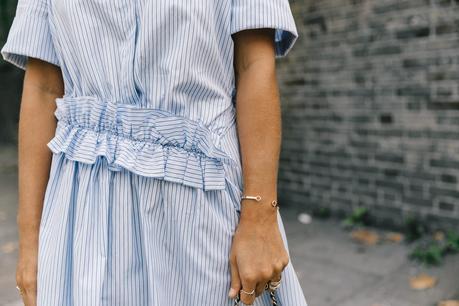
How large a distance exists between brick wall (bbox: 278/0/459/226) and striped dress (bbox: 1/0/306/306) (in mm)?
3044

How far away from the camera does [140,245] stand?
3.81 ft

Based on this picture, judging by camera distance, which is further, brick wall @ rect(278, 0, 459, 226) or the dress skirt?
brick wall @ rect(278, 0, 459, 226)

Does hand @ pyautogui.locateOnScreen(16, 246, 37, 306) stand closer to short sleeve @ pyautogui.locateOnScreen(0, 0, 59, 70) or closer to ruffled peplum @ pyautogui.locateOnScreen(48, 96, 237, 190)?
ruffled peplum @ pyautogui.locateOnScreen(48, 96, 237, 190)

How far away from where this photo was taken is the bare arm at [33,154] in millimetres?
1288

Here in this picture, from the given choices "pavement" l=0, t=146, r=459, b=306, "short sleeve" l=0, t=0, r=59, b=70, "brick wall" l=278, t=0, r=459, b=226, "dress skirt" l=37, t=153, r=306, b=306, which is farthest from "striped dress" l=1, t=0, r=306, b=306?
"brick wall" l=278, t=0, r=459, b=226

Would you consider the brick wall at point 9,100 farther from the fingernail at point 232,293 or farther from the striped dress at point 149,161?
the fingernail at point 232,293

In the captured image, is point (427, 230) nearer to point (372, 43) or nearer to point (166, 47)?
point (372, 43)

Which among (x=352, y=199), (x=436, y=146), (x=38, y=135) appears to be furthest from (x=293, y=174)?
(x=38, y=135)

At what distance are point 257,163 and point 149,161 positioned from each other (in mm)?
240

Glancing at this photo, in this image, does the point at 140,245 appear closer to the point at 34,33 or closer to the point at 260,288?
the point at 260,288

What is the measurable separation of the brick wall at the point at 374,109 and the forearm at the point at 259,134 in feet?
9.88

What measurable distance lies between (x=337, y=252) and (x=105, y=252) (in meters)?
3.21

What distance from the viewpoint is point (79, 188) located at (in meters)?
1.19

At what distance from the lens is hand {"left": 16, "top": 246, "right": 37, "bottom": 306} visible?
4.18 ft
